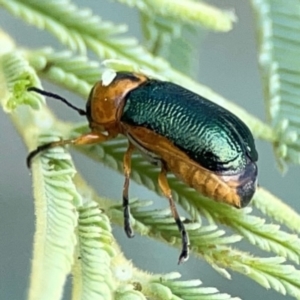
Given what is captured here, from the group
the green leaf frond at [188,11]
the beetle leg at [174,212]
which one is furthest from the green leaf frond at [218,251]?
the green leaf frond at [188,11]

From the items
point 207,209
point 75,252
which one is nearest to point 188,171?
point 207,209

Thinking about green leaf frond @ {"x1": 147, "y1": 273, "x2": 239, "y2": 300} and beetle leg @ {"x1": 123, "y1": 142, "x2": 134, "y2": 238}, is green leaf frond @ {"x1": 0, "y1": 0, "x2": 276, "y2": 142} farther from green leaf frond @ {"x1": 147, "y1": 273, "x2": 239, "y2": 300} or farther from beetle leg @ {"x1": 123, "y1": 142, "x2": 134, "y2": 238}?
green leaf frond @ {"x1": 147, "y1": 273, "x2": 239, "y2": 300}

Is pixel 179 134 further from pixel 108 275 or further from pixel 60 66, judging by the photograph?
pixel 108 275

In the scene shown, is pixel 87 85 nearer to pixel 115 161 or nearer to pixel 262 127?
pixel 115 161

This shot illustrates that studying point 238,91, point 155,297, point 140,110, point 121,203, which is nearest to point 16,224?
point 140,110

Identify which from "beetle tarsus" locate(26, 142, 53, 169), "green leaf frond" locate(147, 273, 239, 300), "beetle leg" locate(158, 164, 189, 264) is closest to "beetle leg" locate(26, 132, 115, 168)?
"beetle tarsus" locate(26, 142, 53, 169)

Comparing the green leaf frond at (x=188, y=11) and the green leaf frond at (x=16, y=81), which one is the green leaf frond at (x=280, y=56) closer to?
the green leaf frond at (x=188, y=11)

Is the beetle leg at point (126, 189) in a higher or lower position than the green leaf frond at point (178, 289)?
higher

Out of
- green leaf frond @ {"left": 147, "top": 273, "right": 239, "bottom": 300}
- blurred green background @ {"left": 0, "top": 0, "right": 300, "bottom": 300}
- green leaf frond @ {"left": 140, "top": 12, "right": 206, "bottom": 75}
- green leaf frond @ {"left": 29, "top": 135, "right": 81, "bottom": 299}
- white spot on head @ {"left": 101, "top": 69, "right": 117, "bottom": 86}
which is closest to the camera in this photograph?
green leaf frond @ {"left": 29, "top": 135, "right": 81, "bottom": 299}
